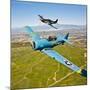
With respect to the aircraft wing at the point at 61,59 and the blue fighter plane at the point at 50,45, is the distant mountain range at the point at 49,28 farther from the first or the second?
the aircraft wing at the point at 61,59

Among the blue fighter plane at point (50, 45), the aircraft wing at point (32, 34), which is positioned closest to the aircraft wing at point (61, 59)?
the blue fighter plane at point (50, 45)

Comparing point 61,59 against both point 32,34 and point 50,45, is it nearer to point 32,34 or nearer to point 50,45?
point 50,45

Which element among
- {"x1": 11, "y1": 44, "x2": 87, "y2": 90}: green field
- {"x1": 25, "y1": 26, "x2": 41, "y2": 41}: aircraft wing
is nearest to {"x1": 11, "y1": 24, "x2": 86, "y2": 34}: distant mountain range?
{"x1": 25, "y1": 26, "x2": 41, "y2": 41}: aircraft wing

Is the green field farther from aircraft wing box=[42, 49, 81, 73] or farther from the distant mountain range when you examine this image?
the distant mountain range

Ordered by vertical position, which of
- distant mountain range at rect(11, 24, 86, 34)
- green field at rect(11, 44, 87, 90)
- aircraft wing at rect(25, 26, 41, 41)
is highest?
distant mountain range at rect(11, 24, 86, 34)

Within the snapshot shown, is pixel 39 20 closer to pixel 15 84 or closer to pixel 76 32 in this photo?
pixel 76 32

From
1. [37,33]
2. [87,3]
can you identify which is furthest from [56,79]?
[87,3]
